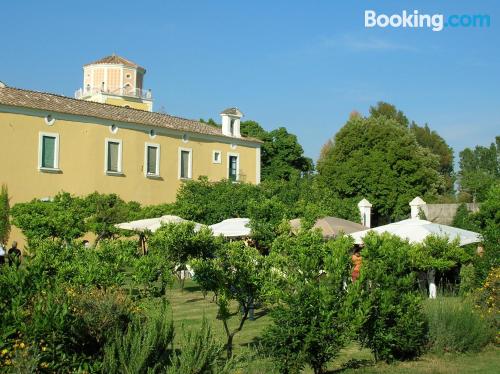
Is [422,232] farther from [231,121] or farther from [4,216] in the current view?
[231,121]

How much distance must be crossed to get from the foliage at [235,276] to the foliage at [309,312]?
297 mm

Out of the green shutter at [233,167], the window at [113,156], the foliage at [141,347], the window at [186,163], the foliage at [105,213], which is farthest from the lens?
the green shutter at [233,167]

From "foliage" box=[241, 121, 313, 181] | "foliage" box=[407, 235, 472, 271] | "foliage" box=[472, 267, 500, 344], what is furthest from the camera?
"foliage" box=[241, 121, 313, 181]

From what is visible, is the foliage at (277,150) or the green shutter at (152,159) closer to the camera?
the green shutter at (152,159)

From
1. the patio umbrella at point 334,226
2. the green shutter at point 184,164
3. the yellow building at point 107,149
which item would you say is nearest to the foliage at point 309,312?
the patio umbrella at point 334,226

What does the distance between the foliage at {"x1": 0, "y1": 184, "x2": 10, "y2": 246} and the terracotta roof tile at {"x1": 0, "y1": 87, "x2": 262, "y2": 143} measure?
172 inches

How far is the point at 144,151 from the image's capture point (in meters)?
41.4

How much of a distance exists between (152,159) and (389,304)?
3342cm

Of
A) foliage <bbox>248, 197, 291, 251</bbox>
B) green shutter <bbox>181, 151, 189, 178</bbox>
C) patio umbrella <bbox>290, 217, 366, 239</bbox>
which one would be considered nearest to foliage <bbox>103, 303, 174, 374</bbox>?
foliage <bbox>248, 197, 291, 251</bbox>

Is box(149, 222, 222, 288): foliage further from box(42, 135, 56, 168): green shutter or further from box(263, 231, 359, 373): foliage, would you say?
box(42, 135, 56, 168): green shutter

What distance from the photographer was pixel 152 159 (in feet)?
138

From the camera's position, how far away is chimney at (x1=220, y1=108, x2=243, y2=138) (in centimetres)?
4753

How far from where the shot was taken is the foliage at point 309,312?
8688 mm

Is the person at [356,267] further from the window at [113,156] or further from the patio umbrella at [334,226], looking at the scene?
the window at [113,156]
